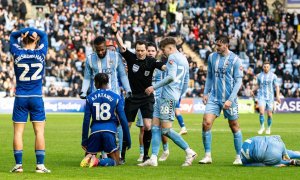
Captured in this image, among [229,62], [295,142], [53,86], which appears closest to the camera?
[229,62]

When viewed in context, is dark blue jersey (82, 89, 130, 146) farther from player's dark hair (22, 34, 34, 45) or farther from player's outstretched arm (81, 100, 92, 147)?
player's dark hair (22, 34, 34, 45)

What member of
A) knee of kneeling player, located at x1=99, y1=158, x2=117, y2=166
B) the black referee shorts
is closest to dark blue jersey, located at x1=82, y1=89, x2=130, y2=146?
knee of kneeling player, located at x1=99, y1=158, x2=117, y2=166

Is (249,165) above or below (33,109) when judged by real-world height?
below

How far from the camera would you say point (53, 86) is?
145ft

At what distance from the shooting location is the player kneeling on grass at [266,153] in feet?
52.7

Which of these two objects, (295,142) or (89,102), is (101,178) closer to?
(89,102)

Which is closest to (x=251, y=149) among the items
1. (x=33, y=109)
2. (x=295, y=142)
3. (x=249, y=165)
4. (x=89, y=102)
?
(x=249, y=165)

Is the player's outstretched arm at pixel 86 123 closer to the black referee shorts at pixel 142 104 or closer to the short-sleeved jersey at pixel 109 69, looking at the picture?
the short-sleeved jersey at pixel 109 69

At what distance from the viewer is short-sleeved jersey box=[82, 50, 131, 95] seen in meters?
16.9

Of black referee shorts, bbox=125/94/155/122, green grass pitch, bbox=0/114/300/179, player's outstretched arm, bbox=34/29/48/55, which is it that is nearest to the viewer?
green grass pitch, bbox=0/114/300/179

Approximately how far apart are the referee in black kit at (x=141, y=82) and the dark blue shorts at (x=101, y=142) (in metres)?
1.32

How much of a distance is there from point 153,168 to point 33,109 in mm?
2510

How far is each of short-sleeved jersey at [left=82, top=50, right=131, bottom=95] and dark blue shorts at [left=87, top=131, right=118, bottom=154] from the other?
116 centimetres

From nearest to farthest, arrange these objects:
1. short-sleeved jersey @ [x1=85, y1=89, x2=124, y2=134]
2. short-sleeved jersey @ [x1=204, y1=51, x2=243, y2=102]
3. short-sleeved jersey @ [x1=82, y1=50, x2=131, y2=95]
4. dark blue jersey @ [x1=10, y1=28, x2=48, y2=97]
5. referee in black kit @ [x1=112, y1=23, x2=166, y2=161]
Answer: dark blue jersey @ [x1=10, y1=28, x2=48, y2=97], short-sleeved jersey @ [x1=85, y1=89, x2=124, y2=134], short-sleeved jersey @ [x1=82, y1=50, x2=131, y2=95], short-sleeved jersey @ [x1=204, y1=51, x2=243, y2=102], referee in black kit @ [x1=112, y1=23, x2=166, y2=161]
